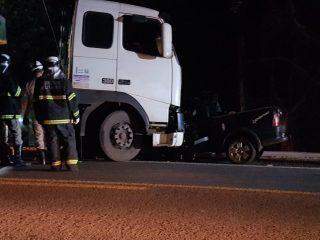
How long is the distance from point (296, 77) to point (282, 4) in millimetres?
2362

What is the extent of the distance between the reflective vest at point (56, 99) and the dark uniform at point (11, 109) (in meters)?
1.01

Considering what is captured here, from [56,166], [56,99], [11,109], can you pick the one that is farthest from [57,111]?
[11,109]

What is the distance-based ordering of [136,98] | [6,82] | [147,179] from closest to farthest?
[147,179] → [6,82] → [136,98]

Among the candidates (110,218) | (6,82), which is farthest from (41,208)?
(6,82)

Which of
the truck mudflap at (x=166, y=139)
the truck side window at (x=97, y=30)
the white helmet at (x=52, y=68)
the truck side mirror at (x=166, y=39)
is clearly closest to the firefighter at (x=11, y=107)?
the white helmet at (x=52, y=68)

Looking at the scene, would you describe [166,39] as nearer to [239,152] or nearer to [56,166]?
[56,166]

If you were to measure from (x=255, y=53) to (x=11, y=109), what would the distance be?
1108 cm

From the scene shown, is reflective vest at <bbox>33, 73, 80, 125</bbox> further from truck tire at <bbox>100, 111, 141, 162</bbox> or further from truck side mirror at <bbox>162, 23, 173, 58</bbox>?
truck side mirror at <bbox>162, 23, 173, 58</bbox>

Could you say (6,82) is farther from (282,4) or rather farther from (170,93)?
(282,4)

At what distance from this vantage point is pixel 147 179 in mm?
8094

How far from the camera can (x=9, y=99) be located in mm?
9320

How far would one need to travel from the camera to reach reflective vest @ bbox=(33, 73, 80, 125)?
8438 millimetres

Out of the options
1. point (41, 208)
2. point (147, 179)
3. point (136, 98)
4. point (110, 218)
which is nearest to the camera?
point (110, 218)

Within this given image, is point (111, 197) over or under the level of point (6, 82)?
under
